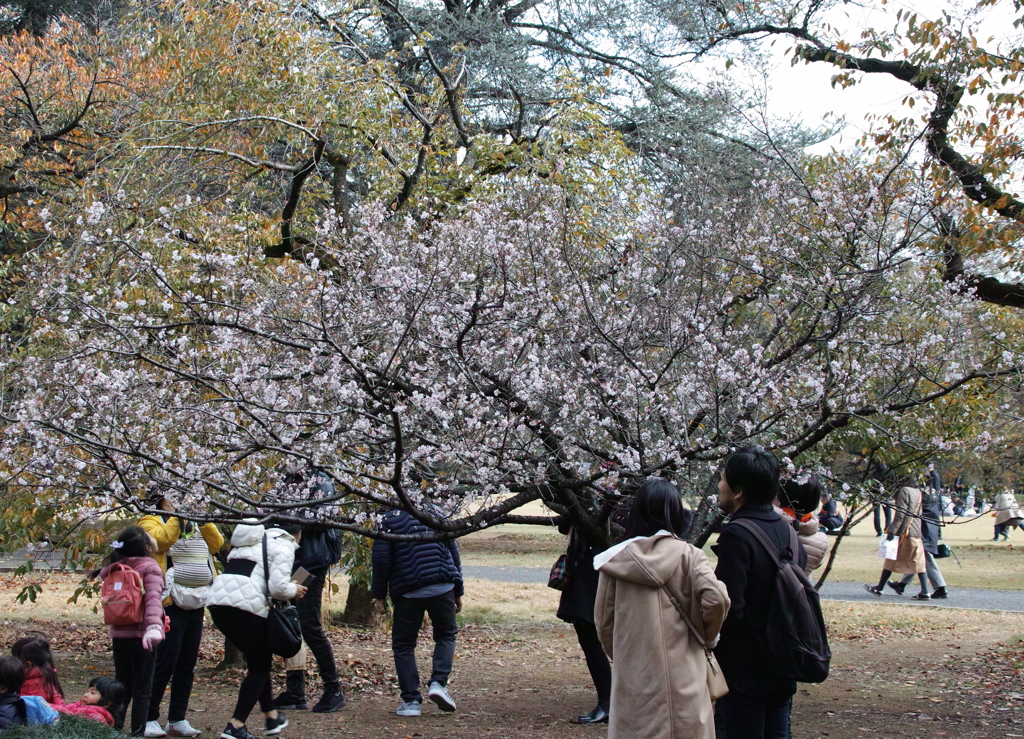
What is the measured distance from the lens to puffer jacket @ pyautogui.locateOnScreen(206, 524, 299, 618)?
493 cm

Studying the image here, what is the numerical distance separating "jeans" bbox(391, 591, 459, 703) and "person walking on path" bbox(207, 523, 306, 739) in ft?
2.70

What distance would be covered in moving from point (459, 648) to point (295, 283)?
15.7 feet

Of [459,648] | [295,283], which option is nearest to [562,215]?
[295,283]

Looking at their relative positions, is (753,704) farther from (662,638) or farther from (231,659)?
(231,659)

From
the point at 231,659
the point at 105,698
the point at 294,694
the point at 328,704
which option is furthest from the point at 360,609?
the point at 105,698

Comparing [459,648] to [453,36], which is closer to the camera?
[459,648]

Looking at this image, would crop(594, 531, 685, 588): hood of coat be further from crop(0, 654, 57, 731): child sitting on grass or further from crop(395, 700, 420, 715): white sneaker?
crop(395, 700, 420, 715): white sneaker

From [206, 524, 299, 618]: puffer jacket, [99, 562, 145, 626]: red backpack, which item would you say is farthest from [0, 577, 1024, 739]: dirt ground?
[99, 562, 145, 626]: red backpack

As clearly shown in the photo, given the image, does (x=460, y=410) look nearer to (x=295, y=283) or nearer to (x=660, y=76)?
(x=295, y=283)

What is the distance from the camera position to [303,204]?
8.48m

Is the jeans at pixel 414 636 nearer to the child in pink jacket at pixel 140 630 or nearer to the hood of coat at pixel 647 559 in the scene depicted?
the child in pink jacket at pixel 140 630

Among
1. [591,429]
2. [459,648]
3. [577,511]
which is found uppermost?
[591,429]

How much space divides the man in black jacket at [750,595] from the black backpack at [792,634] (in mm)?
31

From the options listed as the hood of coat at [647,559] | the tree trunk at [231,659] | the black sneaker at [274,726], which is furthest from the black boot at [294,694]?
the hood of coat at [647,559]
